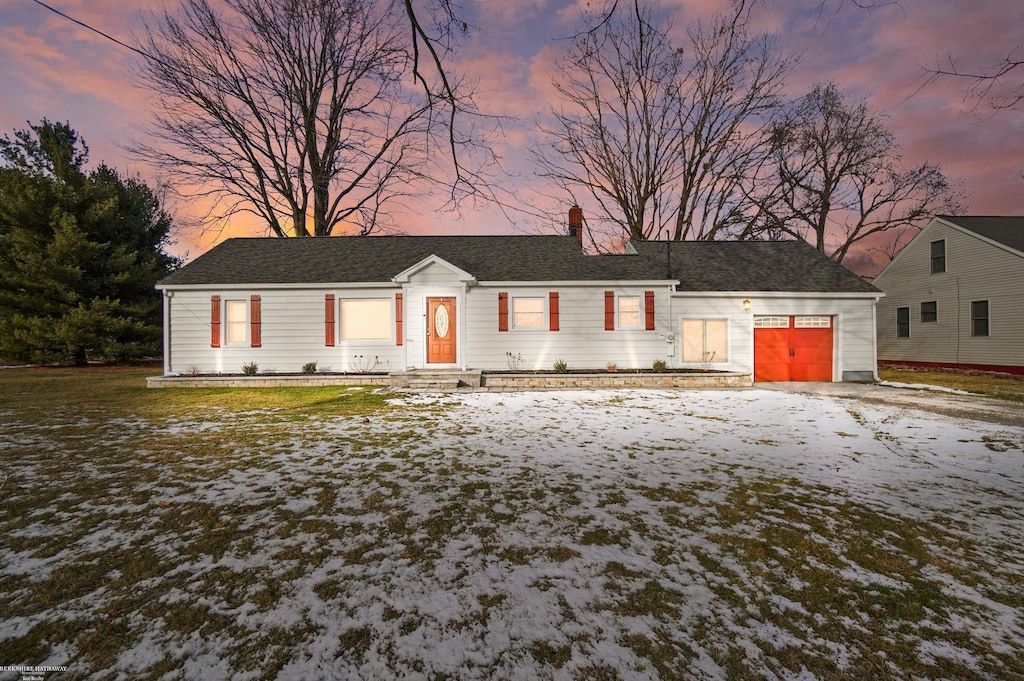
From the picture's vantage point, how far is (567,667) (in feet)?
6.76

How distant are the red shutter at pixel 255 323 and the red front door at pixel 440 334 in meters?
5.89

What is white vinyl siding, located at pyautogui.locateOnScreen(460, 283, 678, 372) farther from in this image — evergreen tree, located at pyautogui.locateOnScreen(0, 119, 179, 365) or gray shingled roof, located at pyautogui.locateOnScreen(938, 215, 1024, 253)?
evergreen tree, located at pyautogui.locateOnScreen(0, 119, 179, 365)

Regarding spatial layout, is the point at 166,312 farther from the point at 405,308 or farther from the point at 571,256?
the point at 571,256

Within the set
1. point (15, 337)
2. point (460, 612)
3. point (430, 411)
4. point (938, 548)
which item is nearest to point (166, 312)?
point (430, 411)

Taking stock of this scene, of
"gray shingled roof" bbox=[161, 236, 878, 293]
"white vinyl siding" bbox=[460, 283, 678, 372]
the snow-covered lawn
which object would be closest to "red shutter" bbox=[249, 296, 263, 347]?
"gray shingled roof" bbox=[161, 236, 878, 293]

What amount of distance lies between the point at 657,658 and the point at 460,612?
1.14 m

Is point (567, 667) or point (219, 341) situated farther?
point (219, 341)

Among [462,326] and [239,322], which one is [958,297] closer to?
[462,326]

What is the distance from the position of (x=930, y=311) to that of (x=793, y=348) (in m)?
11.1

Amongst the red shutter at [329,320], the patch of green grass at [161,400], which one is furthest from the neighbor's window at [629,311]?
the red shutter at [329,320]

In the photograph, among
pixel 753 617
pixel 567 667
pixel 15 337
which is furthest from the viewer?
pixel 15 337

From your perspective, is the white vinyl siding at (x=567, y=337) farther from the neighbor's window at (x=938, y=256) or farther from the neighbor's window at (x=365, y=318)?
the neighbor's window at (x=938, y=256)

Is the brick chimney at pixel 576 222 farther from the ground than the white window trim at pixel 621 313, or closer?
farther from the ground

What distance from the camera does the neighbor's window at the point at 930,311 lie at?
18.9 meters
